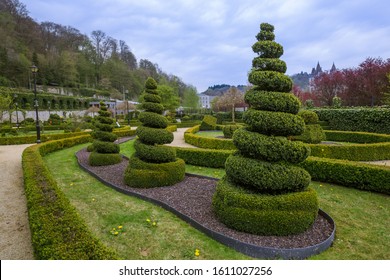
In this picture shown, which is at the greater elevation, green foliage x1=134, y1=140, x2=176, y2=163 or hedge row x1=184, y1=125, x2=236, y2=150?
green foliage x1=134, y1=140, x2=176, y2=163

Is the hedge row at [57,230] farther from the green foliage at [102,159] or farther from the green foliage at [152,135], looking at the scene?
the green foliage at [102,159]

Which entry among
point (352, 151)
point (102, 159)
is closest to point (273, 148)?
point (102, 159)

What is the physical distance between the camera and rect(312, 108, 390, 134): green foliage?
18594 mm

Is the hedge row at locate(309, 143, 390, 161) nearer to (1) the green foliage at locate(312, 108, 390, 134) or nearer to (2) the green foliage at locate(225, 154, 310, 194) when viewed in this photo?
(2) the green foliage at locate(225, 154, 310, 194)

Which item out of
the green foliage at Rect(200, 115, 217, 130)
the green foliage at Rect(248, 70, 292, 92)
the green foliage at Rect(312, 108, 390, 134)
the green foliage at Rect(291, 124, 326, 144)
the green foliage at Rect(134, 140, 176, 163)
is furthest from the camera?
the green foliage at Rect(200, 115, 217, 130)

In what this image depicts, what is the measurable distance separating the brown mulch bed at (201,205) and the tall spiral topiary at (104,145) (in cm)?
45

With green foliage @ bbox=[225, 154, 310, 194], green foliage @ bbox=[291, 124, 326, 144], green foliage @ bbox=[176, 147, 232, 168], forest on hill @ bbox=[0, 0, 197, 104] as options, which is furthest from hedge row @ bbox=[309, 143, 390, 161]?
forest on hill @ bbox=[0, 0, 197, 104]

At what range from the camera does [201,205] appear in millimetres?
6277

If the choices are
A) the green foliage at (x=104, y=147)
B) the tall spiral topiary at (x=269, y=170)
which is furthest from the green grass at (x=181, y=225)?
the green foliage at (x=104, y=147)

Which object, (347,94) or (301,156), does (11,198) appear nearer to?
(301,156)

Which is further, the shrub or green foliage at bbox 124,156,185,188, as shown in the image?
the shrub

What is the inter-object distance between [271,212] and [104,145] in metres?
8.31

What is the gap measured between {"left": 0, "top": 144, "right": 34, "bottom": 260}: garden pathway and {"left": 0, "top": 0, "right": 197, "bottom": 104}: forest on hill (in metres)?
41.3

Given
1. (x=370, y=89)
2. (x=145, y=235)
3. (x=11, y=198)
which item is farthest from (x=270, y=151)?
(x=370, y=89)
